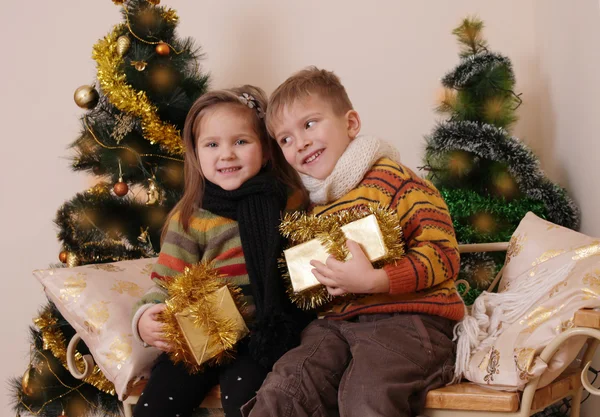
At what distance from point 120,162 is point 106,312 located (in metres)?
0.54

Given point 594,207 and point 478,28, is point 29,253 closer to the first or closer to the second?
point 478,28

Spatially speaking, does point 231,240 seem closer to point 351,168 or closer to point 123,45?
point 351,168

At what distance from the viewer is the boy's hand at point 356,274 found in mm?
1400

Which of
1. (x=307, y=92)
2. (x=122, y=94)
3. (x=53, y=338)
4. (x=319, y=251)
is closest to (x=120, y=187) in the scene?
(x=122, y=94)

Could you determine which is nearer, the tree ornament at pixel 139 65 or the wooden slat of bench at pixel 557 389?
the wooden slat of bench at pixel 557 389

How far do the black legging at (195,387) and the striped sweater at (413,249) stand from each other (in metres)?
0.23

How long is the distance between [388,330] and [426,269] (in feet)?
0.50

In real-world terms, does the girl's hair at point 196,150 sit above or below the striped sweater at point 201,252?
above

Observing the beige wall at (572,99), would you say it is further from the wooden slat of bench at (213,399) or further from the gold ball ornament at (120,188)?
the gold ball ornament at (120,188)

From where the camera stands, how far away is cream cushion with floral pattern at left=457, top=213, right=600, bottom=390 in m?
1.31

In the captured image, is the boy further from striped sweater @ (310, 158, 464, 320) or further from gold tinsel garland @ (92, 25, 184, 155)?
gold tinsel garland @ (92, 25, 184, 155)

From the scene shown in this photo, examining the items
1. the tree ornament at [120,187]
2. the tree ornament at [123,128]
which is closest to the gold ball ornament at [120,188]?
the tree ornament at [120,187]

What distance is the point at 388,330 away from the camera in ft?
4.68

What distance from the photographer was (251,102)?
1733mm
